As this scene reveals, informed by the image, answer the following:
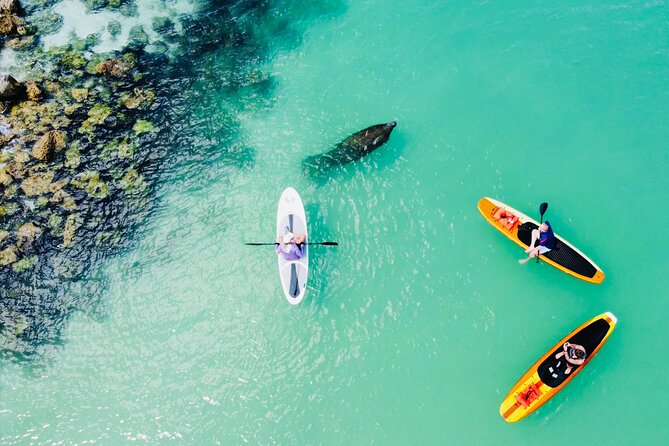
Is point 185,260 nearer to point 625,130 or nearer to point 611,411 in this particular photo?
point 611,411

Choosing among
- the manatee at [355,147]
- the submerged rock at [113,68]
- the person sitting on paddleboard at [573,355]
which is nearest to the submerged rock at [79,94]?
the submerged rock at [113,68]

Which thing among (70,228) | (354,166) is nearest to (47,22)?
(70,228)

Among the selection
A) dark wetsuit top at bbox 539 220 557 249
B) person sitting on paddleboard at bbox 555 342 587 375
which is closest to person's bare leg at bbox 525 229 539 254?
dark wetsuit top at bbox 539 220 557 249

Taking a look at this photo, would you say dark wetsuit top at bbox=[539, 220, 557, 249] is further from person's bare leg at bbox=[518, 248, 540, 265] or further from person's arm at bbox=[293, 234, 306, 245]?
person's arm at bbox=[293, 234, 306, 245]

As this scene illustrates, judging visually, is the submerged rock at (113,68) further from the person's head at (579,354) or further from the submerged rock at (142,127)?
the person's head at (579,354)

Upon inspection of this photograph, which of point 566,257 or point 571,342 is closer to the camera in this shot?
point 571,342

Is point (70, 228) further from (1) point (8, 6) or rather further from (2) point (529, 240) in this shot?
(2) point (529, 240)
